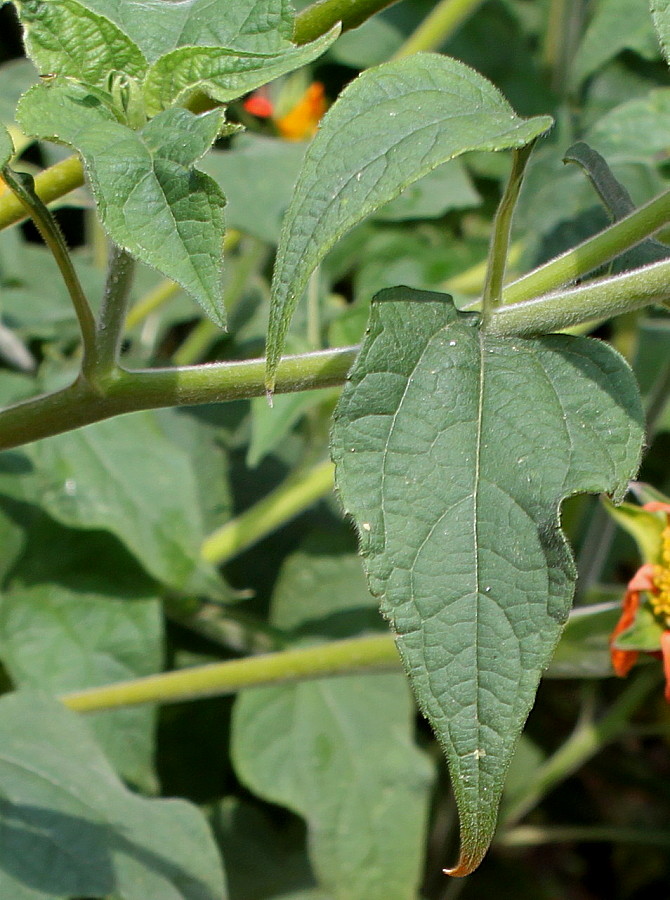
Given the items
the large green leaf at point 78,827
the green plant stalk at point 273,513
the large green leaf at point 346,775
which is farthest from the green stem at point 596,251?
the large green leaf at point 346,775

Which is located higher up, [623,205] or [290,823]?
[623,205]

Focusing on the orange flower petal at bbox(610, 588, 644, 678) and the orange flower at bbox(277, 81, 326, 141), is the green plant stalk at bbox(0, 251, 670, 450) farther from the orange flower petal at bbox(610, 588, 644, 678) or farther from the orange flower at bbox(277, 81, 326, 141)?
the orange flower at bbox(277, 81, 326, 141)

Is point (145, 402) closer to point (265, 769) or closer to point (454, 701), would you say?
point (454, 701)

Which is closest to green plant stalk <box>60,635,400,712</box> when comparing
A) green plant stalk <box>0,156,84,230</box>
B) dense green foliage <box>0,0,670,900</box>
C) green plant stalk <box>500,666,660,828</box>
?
dense green foliage <box>0,0,670,900</box>

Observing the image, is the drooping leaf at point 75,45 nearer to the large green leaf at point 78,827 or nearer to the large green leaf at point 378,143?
the large green leaf at point 378,143

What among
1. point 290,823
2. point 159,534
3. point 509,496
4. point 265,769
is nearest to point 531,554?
point 509,496

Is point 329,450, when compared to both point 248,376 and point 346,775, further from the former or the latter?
point 346,775
